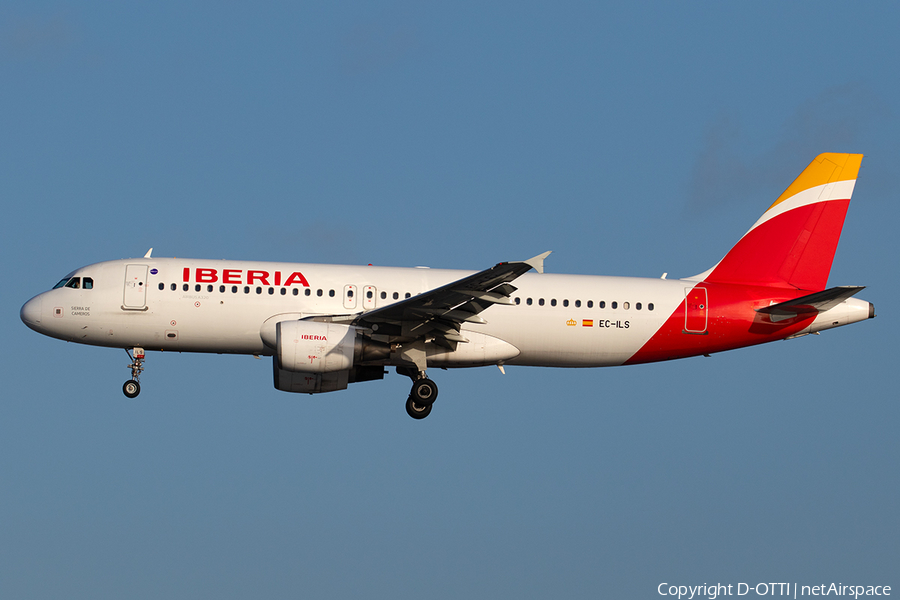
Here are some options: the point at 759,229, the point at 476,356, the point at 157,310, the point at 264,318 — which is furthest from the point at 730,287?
the point at 157,310

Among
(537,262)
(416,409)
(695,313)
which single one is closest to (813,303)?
(695,313)

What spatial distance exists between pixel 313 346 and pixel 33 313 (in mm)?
8746

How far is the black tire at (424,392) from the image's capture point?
30.3 metres

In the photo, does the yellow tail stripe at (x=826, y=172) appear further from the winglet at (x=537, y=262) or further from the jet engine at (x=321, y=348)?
the jet engine at (x=321, y=348)

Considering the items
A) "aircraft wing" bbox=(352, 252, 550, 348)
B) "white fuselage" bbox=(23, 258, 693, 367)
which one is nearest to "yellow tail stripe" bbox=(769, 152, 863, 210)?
"white fuselage" bbox=(23, 258, 693, 367)

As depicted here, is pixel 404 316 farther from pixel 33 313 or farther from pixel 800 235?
pixel 800 235

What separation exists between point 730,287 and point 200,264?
15.9 metres

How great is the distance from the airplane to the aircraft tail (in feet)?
0.41

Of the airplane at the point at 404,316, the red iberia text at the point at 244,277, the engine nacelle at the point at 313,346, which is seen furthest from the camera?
the red iberia text at the point at 244,277

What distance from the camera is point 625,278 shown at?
31906mm

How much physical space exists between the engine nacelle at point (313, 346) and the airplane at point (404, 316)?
31 millimetres

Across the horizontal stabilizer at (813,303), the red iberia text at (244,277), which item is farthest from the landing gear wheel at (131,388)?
the horizontal stabilizer at (813,303)

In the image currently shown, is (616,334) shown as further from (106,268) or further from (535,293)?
(106,268)

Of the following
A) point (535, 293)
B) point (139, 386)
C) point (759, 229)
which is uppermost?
point (759, 229)
